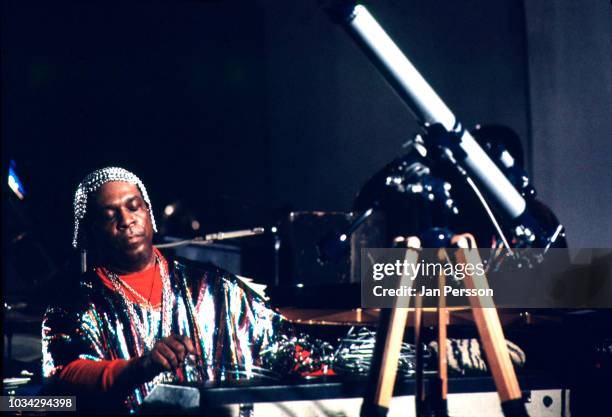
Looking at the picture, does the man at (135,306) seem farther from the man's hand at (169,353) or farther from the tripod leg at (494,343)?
the tripod leg at (494,343)

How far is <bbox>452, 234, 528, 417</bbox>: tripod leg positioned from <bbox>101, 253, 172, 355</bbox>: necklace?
111cm

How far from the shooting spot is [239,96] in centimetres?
725

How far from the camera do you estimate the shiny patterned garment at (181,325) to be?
279cm

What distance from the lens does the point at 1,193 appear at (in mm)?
3592

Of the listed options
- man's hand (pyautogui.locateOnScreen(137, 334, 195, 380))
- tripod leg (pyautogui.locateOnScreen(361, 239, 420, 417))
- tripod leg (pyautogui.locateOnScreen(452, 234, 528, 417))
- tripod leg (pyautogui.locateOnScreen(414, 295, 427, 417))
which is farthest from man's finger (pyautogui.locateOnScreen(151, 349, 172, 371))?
tripod leg (pyautogui.locateOnScreen(452, 234, 528, 417))

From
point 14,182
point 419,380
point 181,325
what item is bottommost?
point 419,380

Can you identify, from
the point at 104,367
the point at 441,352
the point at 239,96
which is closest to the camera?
the point at 441,352

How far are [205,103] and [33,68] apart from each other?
1.41 m

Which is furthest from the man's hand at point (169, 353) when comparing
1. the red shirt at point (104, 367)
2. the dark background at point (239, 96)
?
the dark background at point (239, 96)

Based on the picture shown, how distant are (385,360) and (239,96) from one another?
530 centimetres

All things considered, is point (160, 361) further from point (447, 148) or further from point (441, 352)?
point (447, 148)

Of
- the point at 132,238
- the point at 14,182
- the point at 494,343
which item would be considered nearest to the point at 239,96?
the point at 14,182

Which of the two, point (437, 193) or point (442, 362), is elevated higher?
point (437, 193)

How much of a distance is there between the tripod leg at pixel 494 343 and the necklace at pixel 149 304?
1.11 metres
